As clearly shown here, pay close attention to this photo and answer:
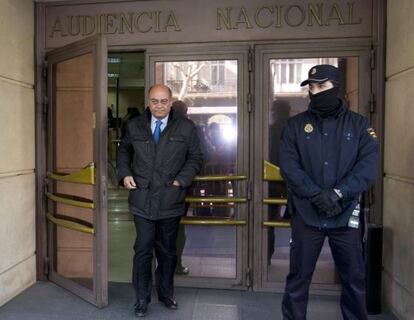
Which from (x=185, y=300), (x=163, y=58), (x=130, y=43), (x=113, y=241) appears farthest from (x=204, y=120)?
(x=113, y=241)

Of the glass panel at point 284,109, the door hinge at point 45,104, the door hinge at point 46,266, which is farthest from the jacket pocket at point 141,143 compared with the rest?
the door hinge at point 46,266

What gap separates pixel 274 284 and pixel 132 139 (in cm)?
171

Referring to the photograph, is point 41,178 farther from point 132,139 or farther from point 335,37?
point 335,37

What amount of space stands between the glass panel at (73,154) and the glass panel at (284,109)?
1507 mm

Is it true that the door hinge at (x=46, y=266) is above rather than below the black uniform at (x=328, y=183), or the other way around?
below

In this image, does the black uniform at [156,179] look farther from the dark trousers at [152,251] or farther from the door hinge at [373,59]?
the door hinge at [373,59]

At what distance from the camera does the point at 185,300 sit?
3.41 metres

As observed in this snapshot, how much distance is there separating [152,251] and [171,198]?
44 cm

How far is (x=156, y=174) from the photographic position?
300cm

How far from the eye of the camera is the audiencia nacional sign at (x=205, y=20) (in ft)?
11.1

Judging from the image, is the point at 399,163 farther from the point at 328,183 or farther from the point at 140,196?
the point at 140,196

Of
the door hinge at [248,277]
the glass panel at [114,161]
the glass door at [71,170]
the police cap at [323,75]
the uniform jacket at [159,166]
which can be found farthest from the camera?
the glass panel at [114,161]

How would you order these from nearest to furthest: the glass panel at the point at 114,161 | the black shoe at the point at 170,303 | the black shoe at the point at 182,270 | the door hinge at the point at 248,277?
the black shoe at the point at 170,303
the door hinge at the point at 248,277
the black shoe at the point at 182,270
the glass panel at the point at 114,161

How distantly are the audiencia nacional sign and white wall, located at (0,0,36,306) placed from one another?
1.06 feet
